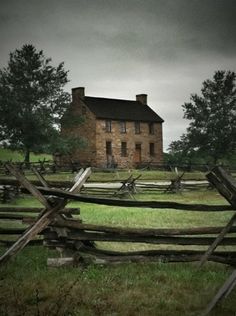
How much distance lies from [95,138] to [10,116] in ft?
31.5

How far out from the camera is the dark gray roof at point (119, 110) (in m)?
48.3

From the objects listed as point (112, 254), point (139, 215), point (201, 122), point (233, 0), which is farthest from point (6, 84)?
point (233, 0)

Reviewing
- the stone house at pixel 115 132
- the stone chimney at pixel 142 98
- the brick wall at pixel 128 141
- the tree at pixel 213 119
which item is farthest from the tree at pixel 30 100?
the tree at pixel 213 119

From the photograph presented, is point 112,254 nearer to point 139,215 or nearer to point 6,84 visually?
point 139,215

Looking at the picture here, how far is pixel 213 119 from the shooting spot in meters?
51.4

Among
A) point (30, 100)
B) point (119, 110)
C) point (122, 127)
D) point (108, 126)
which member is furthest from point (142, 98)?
point (30, 100)

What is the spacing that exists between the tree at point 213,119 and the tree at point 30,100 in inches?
625

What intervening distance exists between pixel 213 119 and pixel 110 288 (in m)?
47.4

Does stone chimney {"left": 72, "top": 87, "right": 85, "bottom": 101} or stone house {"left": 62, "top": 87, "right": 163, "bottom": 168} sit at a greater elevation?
stone chimney {"left": 72, "top": 87, "right": 85, "bottom": 101}

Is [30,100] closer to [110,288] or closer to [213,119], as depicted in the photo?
[213,119]

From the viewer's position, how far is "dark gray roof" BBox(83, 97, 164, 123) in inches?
1900

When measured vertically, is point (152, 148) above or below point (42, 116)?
below

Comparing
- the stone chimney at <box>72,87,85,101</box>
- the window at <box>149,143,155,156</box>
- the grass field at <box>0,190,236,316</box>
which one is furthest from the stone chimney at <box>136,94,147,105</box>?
the grass field at <box>0,190,236,316</box>

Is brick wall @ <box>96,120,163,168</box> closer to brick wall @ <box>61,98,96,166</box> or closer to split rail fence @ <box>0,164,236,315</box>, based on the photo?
brick wall @ <box>61,98,96,166</box>
